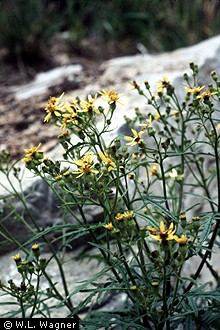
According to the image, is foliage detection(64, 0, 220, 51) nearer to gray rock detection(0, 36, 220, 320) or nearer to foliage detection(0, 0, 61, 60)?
foliage detection(0, 0, 61, 60)

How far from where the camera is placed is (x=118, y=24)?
5.93m

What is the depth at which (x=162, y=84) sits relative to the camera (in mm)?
2045

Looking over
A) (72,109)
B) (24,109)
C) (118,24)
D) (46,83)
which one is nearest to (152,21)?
(118,24)

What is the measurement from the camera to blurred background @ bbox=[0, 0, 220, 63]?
5.33m

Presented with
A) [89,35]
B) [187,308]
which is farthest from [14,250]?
[89,35]

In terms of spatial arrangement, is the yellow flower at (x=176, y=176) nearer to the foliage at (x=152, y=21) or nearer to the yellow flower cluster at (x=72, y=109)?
the yellow flower cluster at (x=72, y=109)

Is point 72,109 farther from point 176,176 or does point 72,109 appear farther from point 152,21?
point 152,21

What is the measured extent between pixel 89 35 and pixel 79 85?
3015 millimetres

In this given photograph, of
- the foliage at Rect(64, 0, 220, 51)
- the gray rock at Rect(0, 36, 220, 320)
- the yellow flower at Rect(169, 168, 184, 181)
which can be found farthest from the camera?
the foliage at Rect(64, 0, 220, 51)

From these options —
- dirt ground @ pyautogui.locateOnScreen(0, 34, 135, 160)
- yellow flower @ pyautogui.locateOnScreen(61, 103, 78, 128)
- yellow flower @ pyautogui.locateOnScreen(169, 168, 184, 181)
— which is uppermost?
dirt ground @ pyautogui.locateOnScreen(0, 34, 135, 160)

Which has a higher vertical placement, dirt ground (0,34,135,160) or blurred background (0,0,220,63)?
blurred background (0,0,220,63)

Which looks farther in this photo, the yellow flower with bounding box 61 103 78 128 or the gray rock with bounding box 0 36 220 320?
the gray rock with bounding box 0 36 220 320

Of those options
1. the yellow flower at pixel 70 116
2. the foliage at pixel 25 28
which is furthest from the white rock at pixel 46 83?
the yellow flower at pixel 70 116

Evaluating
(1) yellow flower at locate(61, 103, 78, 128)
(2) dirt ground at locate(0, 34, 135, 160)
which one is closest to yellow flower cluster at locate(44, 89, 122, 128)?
(1) yellow flower at locate(61, 103, 78, 128)
